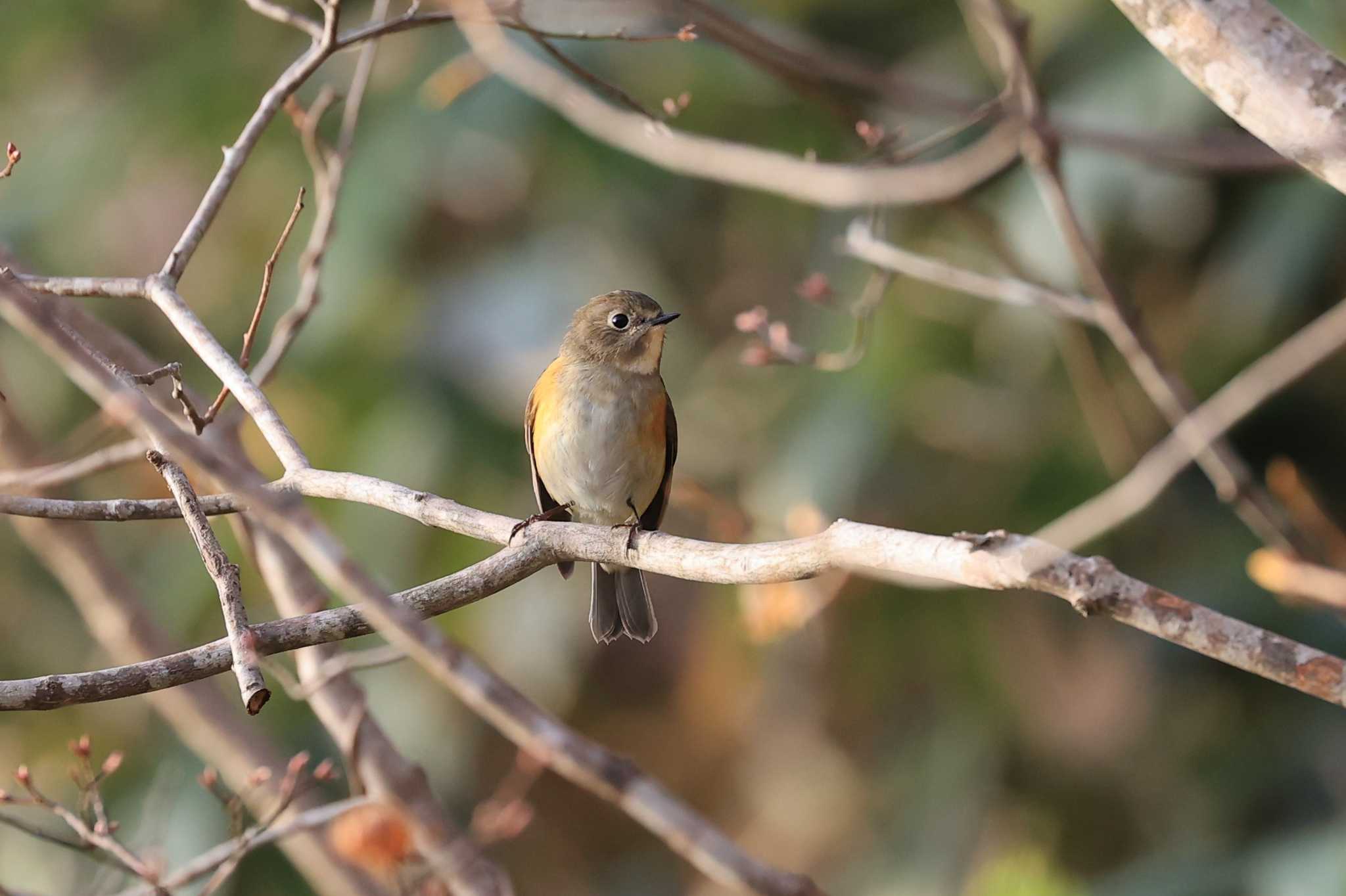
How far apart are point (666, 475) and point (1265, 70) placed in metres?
3.14

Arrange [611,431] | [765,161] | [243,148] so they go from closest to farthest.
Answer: [243,148], [765,161], [611,431]

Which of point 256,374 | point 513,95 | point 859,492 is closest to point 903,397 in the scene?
point 859,492

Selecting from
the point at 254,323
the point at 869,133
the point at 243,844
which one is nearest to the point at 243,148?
the point at 254,323

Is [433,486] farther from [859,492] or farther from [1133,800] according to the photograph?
[1133,800]

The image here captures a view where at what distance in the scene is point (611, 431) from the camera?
Result: 203 inches

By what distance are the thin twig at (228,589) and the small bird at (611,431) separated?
7.92ft

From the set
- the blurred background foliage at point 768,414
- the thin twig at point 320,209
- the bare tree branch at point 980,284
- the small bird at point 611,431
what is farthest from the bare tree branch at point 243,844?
the blurred background foliage at point 768,414

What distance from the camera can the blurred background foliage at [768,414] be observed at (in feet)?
23.3

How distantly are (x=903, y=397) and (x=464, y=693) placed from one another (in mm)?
4622

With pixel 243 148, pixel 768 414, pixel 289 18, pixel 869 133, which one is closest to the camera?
pixel 243 148

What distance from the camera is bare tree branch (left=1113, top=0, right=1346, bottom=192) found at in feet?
8.95

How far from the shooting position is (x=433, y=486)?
7.88 m

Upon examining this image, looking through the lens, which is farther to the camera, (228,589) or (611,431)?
(611,431)

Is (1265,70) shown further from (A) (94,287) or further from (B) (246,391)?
(A) (94,287)
